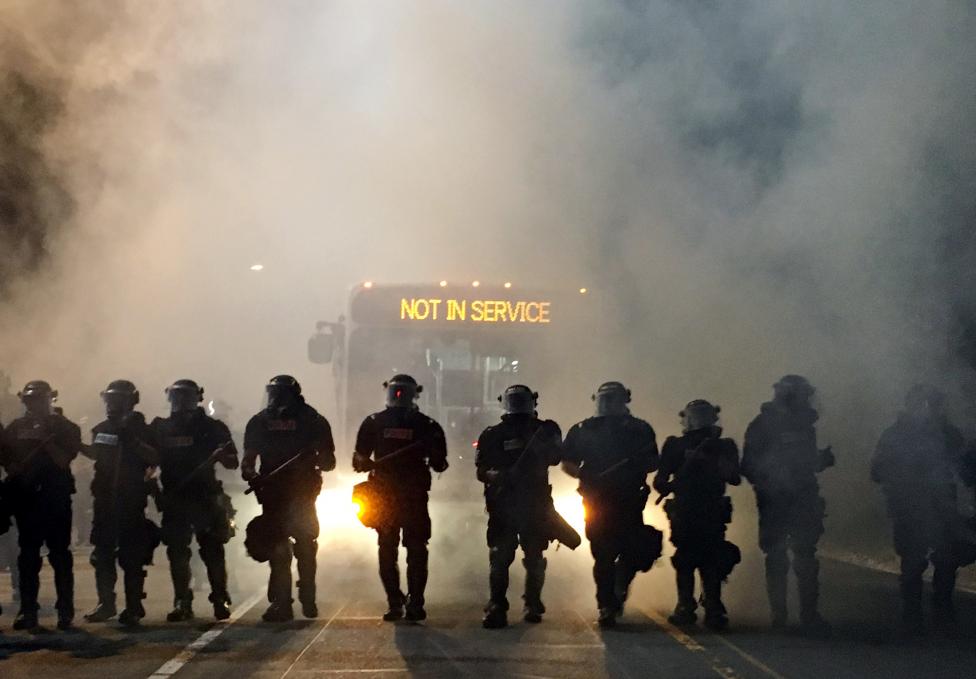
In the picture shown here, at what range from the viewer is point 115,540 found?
9.17 meters

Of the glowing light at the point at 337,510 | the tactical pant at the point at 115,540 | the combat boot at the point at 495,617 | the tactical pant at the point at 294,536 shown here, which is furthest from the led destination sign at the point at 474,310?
the combat boot at the point at 495,617

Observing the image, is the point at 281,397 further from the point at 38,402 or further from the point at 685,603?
the point at 685,603

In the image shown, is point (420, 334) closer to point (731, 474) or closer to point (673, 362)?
point (673, 362)

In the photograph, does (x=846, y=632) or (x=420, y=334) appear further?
(x=420, y=334)

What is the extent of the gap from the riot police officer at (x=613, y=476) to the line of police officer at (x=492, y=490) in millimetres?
11

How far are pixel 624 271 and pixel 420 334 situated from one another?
429 cm

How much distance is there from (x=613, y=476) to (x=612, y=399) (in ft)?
1.55

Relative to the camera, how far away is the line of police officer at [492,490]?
890 cm

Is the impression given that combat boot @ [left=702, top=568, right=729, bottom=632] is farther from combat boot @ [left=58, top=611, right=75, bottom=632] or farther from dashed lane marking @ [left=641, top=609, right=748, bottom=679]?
combat boot @ [left=58, top=611, right=75, bottom=632]

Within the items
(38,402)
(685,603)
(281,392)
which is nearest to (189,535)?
(281,392)

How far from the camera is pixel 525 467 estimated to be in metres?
8.89

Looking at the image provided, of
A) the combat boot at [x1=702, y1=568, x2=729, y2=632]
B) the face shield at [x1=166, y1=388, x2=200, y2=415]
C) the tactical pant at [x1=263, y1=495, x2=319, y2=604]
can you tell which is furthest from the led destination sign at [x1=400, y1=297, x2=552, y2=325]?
the combat boot at [x1=702, y1=568, x2=729, y2=632]

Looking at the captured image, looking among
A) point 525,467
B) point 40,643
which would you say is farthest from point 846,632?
point 40,643

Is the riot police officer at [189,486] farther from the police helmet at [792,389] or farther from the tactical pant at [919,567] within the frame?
the tactical pant at [919,567]
